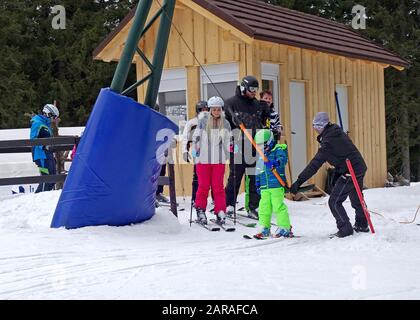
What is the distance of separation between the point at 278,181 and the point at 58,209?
2714 mm

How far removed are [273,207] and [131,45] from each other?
272cm

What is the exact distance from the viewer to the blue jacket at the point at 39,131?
484 inches

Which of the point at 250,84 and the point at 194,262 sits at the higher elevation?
the point at 250,84

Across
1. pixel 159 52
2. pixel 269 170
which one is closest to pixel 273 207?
pixel 269 170

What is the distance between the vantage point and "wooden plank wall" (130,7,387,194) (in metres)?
13.1

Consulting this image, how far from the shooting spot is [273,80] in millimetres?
13508

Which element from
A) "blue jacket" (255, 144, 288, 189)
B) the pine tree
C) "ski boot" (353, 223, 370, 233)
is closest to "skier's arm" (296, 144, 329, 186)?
"blue jacket" (255, 144, 288, 189)

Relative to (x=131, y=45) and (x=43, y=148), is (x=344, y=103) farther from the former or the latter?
(x=131, y=45)

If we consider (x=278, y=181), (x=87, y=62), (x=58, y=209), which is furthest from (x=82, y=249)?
(x=87, y=62)

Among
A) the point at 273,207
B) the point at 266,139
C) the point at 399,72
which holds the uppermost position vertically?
the point at 399,72

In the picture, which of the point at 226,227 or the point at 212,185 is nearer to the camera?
the point at 226,227

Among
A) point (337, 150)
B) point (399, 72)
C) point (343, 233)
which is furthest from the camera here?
point (399, 72)

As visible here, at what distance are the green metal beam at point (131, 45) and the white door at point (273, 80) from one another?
4.90 meters

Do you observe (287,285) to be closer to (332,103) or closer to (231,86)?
(231,86)
